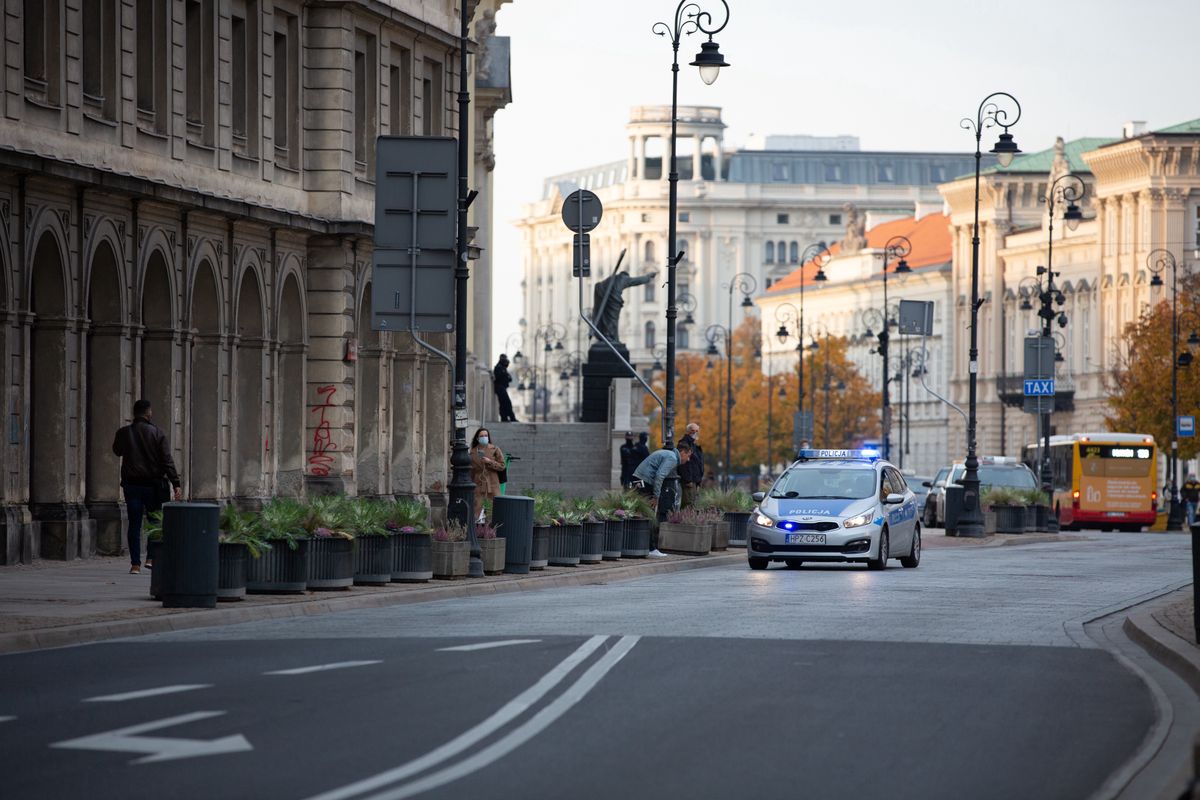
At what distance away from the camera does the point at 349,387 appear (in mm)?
45969

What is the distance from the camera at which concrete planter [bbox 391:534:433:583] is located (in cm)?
2694

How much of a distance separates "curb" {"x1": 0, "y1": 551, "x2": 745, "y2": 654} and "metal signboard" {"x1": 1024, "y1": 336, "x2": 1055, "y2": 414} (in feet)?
94.7

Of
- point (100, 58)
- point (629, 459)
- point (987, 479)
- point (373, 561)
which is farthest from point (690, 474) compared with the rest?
point (987, 479)

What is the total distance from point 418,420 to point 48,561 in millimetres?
17982

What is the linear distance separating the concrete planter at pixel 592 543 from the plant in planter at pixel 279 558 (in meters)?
8.82

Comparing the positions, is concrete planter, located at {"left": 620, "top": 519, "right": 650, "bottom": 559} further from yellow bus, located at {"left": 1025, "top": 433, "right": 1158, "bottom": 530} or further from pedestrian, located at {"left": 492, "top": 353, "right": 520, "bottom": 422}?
yellow bus, located at {"left": 1025, "top": 433, "right": 1158, "bottom": 530}

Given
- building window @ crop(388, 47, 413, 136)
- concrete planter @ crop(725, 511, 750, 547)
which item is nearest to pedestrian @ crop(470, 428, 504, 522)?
concrete planter @ crop(725, 511, 750, 547)

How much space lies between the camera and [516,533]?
29.8 metres

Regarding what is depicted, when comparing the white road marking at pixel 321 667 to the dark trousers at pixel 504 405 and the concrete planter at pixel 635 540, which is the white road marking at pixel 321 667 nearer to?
the concrete planter at pixel 635 540

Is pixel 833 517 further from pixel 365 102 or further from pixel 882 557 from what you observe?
pixel 365 102

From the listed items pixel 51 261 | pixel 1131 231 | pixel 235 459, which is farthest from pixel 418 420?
pixel 1131 231

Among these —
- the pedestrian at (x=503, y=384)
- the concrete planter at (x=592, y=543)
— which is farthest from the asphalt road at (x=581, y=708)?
the pedestrian at (x=503, y=384)

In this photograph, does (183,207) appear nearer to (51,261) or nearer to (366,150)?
(51,261)

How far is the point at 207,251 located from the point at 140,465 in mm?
11599
